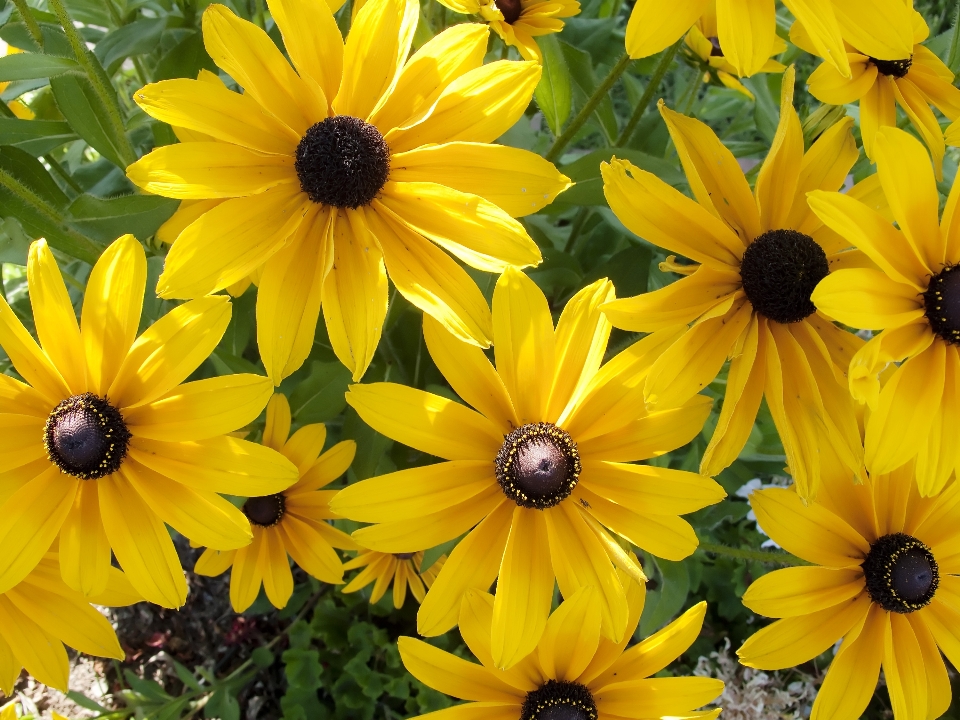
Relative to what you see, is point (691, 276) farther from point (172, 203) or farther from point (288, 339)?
point (172, 203)

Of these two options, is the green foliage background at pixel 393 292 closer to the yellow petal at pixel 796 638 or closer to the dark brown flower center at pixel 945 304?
the yellow petal at pixel 796 638

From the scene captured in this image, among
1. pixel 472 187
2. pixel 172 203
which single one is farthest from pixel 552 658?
pixel 172 203

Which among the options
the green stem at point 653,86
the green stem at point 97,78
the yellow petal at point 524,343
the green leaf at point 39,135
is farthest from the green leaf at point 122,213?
the green stem at point 653,86

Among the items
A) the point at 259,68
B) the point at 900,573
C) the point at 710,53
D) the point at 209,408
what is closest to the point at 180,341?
the point at 209,408

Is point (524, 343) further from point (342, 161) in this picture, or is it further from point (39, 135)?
point (39, 135)

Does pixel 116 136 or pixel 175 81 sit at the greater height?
pixel 116 136

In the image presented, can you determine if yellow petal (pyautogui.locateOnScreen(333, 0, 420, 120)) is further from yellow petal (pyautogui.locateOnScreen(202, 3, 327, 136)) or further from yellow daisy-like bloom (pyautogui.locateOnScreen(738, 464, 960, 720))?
yellow daisy-like bloom (pyautogui.locateOnScreen(738, 464, 960, 720))
